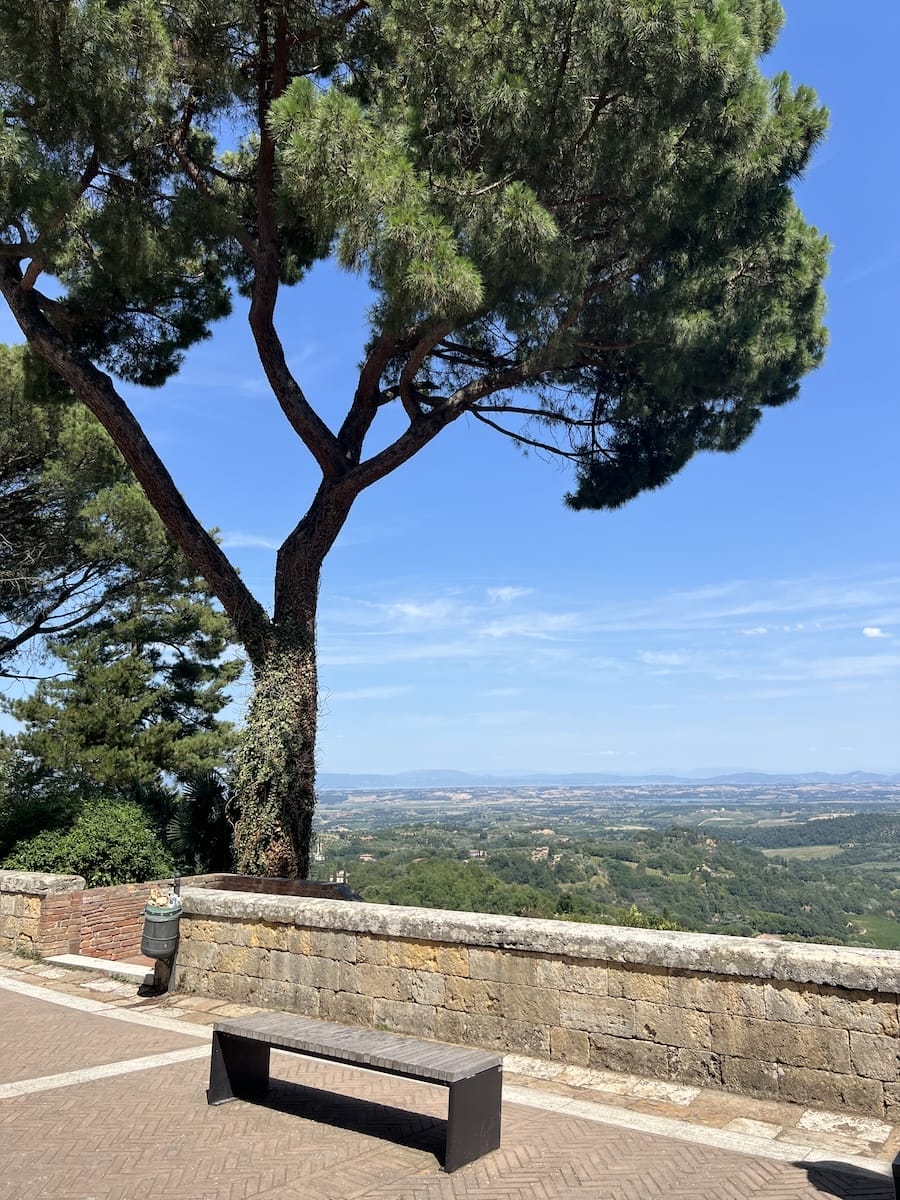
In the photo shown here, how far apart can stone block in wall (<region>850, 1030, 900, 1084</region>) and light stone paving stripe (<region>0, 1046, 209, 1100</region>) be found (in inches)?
145

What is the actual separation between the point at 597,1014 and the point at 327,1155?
1.76m

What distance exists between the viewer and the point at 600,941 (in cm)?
495

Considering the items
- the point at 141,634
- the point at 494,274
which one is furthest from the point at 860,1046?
the point at 141,634

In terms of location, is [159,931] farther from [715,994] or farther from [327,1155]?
[715,994]

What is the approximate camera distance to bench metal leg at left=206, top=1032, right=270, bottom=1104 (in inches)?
176

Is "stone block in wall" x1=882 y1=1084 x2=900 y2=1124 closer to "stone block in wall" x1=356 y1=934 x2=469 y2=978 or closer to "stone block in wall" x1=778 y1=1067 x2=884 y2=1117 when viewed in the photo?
"stone block in wall" x1=778 y1=1067 x2=884 y2=1117

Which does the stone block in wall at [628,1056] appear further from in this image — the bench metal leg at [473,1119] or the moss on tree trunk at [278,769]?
the moss on tree trunk at [278,769]

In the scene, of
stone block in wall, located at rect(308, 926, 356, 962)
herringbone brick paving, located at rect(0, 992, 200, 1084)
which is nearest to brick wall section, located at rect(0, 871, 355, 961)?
herringbone brick paving, located at rect(0, 992, 200, 1084)

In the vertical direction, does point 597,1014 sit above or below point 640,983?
below

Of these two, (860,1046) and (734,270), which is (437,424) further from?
(860,1046)

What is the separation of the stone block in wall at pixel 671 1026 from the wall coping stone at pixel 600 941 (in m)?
0.24

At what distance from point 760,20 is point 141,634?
14.8 meters

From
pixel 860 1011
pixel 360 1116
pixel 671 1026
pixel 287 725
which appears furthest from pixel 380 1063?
pixel 287 725

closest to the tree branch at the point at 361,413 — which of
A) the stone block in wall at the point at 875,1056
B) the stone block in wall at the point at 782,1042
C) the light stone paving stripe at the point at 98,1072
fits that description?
the light stone paving stripe at the point at 98,1072
